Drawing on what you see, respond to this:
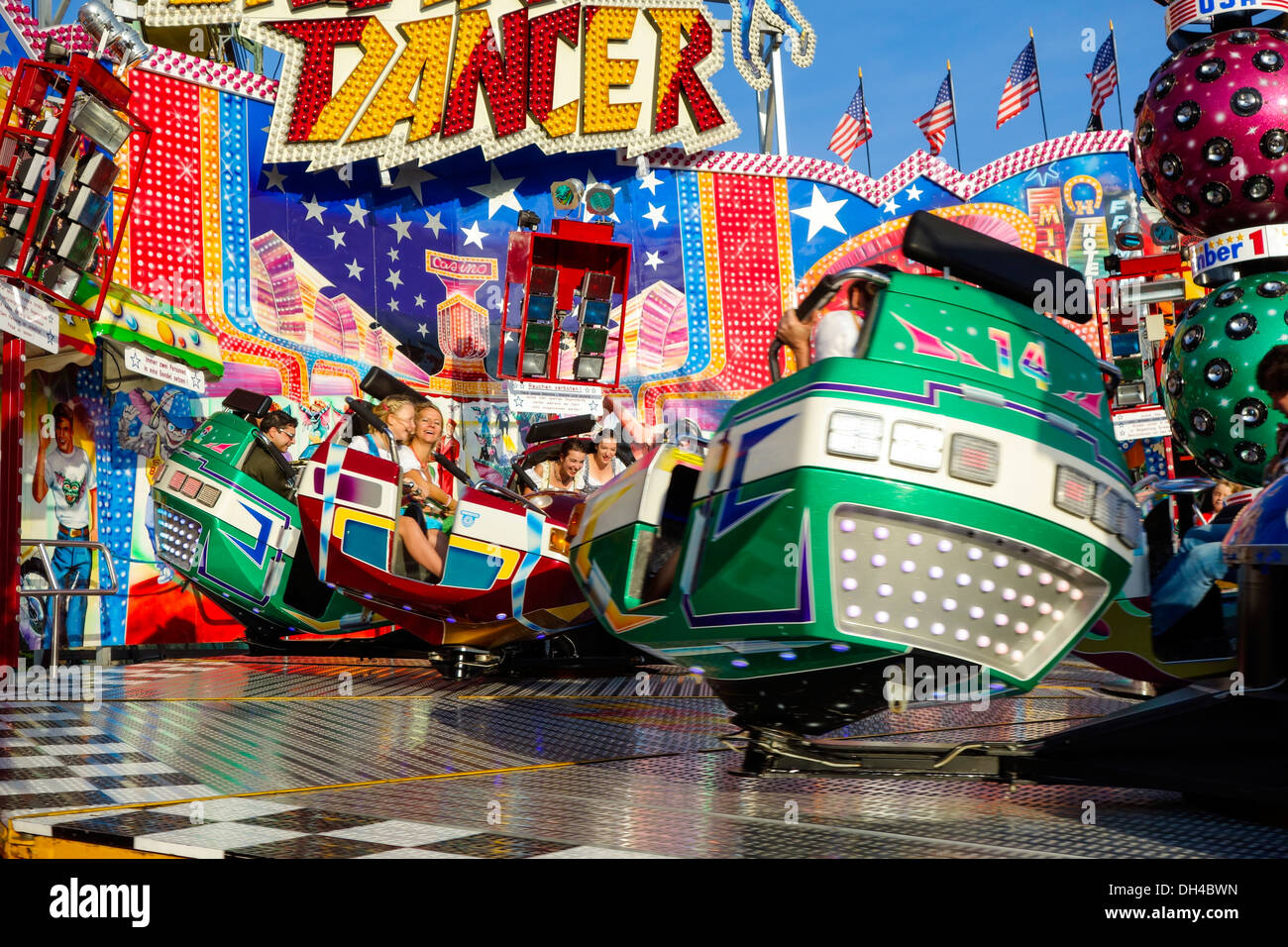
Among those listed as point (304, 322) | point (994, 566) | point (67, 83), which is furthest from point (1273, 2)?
point (304, 322)

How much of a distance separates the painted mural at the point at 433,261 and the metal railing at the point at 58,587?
232 millimetres

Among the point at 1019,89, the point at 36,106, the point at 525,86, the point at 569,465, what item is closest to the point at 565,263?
the point at 525,86

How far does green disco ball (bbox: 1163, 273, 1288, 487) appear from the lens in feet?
11.2

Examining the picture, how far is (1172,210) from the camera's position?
3793mm

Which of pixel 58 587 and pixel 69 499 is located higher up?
pixel 69 499

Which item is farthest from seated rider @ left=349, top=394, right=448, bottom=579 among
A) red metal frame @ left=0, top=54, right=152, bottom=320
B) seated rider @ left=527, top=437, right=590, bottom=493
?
red metal frame @ left=0, top=54, right=152, bottom=320

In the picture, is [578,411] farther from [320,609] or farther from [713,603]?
[713,603]

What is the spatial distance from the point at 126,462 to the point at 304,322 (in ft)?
5.53

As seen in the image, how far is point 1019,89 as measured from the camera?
1540cm

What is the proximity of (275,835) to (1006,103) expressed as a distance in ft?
51.5

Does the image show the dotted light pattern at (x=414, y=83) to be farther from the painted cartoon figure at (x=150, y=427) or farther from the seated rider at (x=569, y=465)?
the seated rider at (x=569, y=465)

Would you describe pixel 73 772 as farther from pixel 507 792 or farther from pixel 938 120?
pixel 938 120

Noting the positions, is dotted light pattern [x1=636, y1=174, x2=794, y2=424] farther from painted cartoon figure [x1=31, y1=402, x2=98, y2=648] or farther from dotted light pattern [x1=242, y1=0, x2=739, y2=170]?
painted cartoon figure [x1=31, y1=402, x2=98, y2=648]

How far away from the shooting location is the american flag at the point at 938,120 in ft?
53.2
